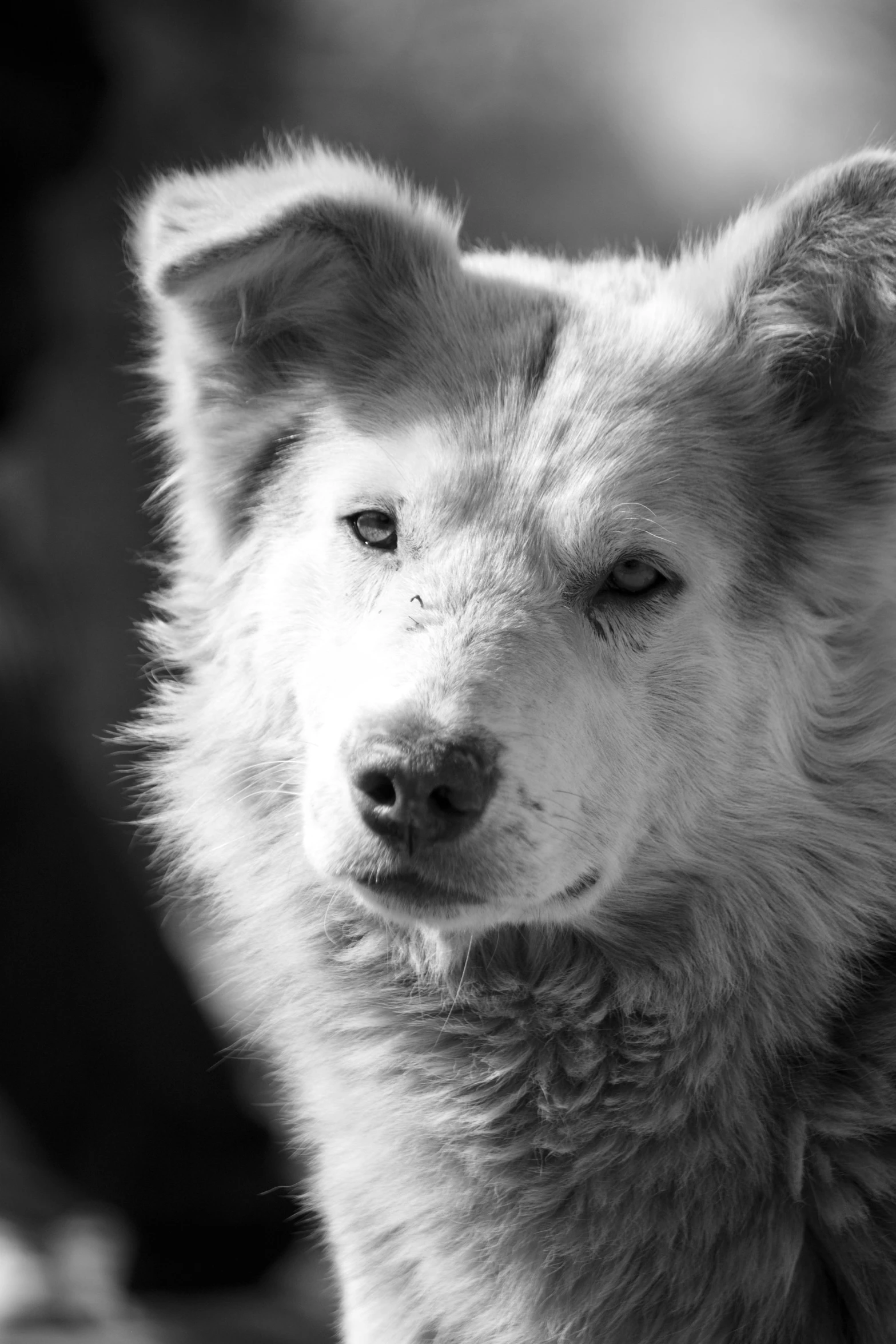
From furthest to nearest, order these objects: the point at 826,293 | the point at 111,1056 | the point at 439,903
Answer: the point at 111,1056
the point at 826,293
the point at 439,903

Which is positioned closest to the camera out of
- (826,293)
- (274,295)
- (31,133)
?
(826,293)

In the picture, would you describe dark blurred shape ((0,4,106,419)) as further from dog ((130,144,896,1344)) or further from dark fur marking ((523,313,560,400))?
dark fur marking ((523,313,560,400))

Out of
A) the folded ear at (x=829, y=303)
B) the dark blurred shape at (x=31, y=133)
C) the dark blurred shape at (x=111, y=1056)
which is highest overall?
the dark blurred shape at (x=31, y=133)

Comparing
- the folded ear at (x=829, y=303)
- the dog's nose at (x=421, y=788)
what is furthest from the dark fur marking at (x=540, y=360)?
the dog's nose at (x=421, y=788)

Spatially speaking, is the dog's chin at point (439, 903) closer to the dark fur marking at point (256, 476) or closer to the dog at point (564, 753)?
the dog at point (564, 753)

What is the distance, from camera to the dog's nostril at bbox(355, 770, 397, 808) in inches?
92.0

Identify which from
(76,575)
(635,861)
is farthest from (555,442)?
(76,575)

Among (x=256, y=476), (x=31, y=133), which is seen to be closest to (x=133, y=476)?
(x=31, y=133)

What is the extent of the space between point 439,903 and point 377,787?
0.27 meters

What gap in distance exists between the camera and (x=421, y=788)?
2.31 metres

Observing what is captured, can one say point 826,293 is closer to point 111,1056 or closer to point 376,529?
point 376,529

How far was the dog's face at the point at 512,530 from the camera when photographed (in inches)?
96.4

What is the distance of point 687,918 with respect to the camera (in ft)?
9.25

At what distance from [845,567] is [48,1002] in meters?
4.48
